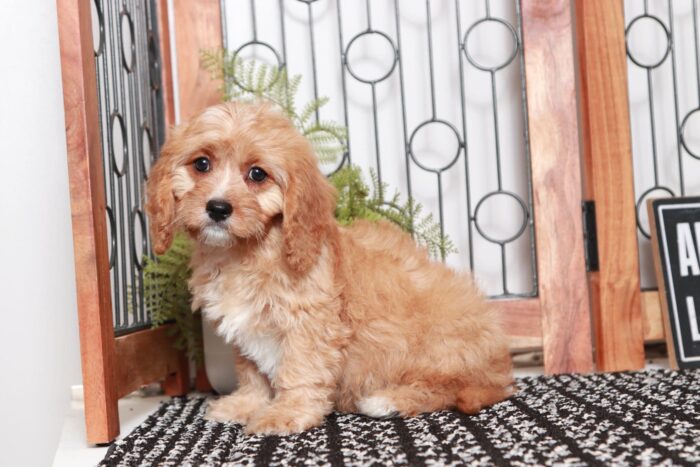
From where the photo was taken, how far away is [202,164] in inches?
76.2

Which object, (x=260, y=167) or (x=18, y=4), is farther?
(x=18, y=4)

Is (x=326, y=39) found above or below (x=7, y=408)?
above

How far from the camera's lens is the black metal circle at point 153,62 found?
265 cm

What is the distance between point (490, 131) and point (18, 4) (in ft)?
5.77

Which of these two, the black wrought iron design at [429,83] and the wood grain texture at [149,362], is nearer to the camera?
the wood grain texture at [149,362]

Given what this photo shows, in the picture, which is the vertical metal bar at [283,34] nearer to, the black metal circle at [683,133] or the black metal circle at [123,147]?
the black metal circle at [123,147]

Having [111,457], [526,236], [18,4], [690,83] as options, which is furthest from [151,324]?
[690,83]

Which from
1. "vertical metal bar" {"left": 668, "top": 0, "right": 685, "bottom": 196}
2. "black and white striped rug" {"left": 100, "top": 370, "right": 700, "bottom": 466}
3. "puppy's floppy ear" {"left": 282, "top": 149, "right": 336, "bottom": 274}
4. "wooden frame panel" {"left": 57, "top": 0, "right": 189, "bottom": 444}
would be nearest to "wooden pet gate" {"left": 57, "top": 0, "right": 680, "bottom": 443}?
"vertical metal bar" {"left": 668, "top": 0, "right": 685, "bottom": 196}

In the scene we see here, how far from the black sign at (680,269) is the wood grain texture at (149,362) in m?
1.72

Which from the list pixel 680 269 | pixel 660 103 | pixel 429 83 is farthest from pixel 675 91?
pixel 429 83

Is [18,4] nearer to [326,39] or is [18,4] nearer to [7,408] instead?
[326,39]

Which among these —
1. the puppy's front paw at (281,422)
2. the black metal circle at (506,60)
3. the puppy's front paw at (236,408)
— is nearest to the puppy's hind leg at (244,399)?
the puppy's front paw at (236,408)

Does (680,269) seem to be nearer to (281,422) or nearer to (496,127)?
(496,127)

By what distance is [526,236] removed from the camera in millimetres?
2850
